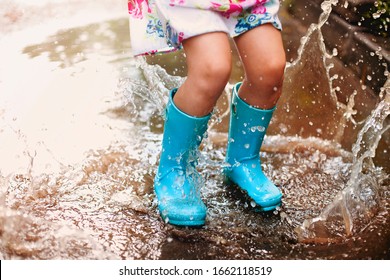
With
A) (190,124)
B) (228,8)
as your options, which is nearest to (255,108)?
(190,124)

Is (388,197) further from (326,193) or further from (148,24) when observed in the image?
(148,24)

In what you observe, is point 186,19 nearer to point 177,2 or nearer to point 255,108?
point 177,2

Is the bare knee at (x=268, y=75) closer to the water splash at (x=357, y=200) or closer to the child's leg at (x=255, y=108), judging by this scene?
the child's leg at (x=255, y=108)

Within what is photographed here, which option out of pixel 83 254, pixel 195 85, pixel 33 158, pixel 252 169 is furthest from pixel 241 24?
pixel 33 158

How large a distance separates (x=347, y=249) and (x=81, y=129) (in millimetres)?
1403

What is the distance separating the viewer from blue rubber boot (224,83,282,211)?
225cm

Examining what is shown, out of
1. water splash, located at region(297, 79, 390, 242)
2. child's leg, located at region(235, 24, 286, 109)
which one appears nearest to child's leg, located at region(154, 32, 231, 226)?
child's leg, located at region(235, 24, 286, 109)

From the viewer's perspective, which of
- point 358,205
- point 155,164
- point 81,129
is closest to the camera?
A: point 358,205

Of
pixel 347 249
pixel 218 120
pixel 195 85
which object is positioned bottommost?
pixel 218 120

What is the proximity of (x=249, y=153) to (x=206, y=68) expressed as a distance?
20.0 inches

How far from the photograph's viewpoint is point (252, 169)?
7.76ft

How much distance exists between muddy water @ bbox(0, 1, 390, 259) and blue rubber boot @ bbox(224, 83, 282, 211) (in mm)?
57

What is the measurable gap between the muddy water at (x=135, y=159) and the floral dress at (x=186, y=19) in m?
0.60

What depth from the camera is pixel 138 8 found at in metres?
2.15
